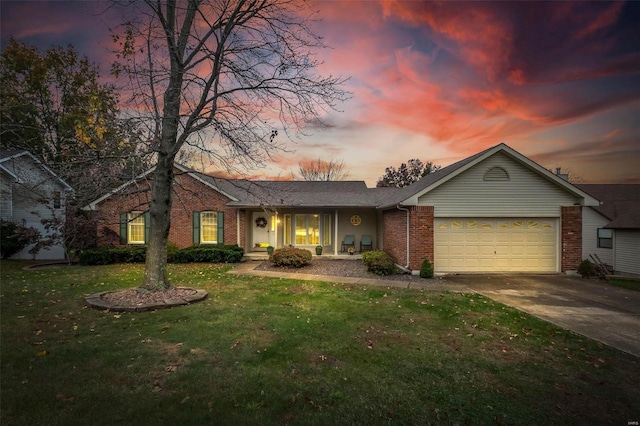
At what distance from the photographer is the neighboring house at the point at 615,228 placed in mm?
14180

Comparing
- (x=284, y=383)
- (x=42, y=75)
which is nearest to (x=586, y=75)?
(x=284, y=383)

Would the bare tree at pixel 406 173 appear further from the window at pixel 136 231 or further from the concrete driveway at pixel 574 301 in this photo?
the window at pixel 136 231

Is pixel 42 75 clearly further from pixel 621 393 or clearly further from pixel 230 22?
pixel 621 393

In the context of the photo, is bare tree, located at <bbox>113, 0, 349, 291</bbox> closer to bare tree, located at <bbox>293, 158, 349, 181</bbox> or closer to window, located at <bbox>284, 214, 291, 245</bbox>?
window, located at <bbox>284, 214, 291, 245</bbox>

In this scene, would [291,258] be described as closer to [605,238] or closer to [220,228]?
[220,228]

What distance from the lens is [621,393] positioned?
3705 mm

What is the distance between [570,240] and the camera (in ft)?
40.2

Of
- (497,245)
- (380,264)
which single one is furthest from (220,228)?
(497,245)

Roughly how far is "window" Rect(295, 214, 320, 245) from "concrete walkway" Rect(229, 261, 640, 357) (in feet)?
17.9

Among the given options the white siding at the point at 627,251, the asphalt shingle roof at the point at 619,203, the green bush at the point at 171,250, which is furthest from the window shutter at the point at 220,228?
the white siding at the point at 627,251

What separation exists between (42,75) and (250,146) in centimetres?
2622

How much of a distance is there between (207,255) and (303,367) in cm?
1235

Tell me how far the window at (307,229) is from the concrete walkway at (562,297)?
5.45 m

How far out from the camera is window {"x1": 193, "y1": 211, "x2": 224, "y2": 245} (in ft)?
54.3
